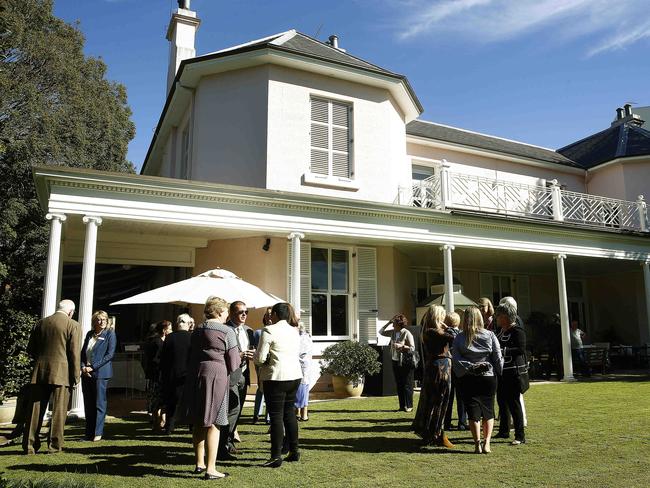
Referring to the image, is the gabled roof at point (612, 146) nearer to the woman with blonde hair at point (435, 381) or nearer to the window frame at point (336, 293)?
the window frame at point (336, 293)

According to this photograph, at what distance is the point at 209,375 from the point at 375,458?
2106mm

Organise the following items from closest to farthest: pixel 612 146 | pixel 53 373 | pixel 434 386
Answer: pixel 53 373, pixel 434 386, pixel 612 146

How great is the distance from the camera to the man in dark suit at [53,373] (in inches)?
244

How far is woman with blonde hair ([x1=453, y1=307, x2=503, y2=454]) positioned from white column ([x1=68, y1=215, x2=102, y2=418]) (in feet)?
19.7

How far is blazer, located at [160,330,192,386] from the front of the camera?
6781mm

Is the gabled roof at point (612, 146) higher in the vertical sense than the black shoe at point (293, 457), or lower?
higher

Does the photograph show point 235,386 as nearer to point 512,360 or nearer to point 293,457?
point 293,457

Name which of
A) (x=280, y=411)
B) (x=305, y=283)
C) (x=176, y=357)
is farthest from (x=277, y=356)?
(x=305, y=283)

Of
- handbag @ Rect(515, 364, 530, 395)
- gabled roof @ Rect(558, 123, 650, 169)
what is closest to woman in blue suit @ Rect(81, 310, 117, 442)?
handbag @ Rect(515, 364, 530, 395)

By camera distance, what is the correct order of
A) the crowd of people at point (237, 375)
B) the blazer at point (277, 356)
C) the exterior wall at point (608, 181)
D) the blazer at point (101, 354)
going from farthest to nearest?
the exterior wall at point (608, 181), the blazer at point (101, 354), the blazer at point (277, 356), the crowd of people at point (237, 375)

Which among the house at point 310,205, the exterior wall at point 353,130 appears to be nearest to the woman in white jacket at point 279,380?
the house at point 310,205

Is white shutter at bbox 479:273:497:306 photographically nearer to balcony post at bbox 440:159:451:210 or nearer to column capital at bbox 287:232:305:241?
balcony post at bbox 440:159:451:210

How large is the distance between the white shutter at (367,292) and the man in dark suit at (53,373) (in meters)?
7.91

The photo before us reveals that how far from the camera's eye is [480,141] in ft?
63.5
